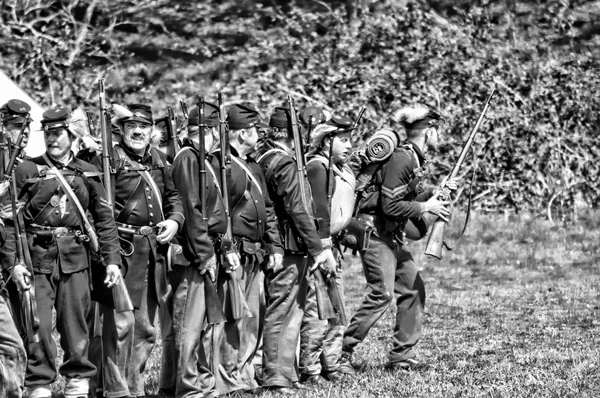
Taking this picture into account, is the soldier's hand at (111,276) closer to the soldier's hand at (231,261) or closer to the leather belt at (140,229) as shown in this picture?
the leather belt at (140,229)

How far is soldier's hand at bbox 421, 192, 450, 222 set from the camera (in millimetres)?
10688

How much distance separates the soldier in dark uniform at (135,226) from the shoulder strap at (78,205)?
453 mm

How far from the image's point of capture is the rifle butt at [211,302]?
9.09 meters

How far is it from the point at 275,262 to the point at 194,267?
2.65 ft

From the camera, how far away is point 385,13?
66.6ft

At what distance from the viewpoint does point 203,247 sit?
8.99m

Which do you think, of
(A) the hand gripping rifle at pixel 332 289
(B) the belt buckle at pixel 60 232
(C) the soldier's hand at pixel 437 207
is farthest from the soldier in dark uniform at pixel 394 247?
(B) the belt buckle at pixel 60 232

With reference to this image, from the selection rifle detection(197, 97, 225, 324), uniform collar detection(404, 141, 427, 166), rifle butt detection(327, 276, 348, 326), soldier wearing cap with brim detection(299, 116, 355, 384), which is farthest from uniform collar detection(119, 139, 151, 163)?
uniform collar detection(404, 141, 427, 166)

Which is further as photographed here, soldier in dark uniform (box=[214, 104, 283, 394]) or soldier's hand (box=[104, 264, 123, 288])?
soldier in dark uniform (box=[214, 104, 283, 394])

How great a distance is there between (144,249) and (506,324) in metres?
4.85

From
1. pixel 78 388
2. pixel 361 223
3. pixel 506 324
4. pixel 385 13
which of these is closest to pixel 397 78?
pixel 385 13

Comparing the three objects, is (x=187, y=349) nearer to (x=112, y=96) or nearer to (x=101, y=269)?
(x=101, y=269)

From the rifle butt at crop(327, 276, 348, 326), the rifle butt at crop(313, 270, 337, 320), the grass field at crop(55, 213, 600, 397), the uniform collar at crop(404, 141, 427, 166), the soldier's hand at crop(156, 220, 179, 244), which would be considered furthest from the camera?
the uniform collar at crop(404, 141, 427, 166)

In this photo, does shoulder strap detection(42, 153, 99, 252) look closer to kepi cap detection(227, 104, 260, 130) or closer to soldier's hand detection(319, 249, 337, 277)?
kepi cap detection(227, 104, 260, 130)
